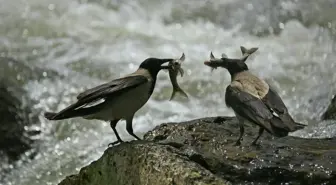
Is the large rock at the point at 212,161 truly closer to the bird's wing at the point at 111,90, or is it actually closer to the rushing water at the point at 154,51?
the bird's wing at the point at 111,90

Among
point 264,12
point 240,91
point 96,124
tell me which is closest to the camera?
point 240,91

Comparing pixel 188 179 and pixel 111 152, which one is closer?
pixel 188 179

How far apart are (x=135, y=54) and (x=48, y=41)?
1.13 meters

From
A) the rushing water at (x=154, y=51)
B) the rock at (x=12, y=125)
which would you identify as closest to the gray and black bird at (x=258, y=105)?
the rushing water at (x=154, y=51)

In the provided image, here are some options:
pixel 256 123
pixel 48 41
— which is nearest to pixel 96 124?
pixel 48 41

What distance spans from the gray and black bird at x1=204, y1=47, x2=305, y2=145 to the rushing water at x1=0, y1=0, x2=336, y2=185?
4.03 feet

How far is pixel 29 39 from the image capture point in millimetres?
8078

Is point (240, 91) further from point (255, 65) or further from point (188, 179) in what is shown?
point (255, 65)

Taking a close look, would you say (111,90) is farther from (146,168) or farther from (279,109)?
(279,109)

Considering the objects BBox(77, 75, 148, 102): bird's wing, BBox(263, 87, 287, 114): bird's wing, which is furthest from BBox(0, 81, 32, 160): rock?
BBox(263, 87, 287, 114): bird's wing

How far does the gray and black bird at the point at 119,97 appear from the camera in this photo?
2928 millimetres

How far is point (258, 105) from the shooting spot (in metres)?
2.70

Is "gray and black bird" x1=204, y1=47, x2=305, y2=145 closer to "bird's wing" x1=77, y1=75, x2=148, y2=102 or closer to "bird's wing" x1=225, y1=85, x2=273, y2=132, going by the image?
"bird's wing" x1=225, y1=85, x2=273, y2=132

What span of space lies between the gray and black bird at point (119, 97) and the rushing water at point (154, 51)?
141 centimetres
